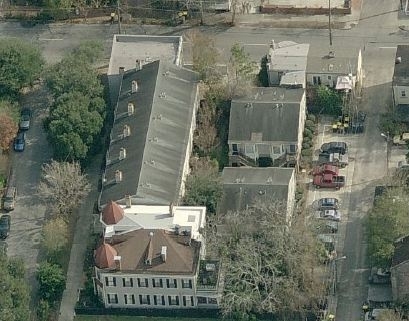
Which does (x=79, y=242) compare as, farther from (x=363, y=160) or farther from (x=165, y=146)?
(x=363, y=160)

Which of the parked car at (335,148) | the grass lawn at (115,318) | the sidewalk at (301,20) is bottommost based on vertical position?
the grass lawn at (115,318)

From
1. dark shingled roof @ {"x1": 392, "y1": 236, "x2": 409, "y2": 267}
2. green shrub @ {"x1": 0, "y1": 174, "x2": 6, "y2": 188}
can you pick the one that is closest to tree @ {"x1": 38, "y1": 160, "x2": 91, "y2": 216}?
green shrub @ {"x1": 0, "y1": 174, "x2": 6, "y2": 188}

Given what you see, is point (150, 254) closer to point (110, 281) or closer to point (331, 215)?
point (110, 281)

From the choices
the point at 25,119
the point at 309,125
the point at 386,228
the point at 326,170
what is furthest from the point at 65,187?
the point at 386,228

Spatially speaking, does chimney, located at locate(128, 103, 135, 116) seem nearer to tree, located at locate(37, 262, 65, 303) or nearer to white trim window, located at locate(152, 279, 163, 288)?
tree, located at locate(37, 262, 65, 303)

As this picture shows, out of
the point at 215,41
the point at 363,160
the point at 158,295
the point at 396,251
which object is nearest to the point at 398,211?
the point at 396,251

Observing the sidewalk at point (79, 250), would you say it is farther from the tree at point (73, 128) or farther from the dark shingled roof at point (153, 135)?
the dark shingled roof at point (153, 135)

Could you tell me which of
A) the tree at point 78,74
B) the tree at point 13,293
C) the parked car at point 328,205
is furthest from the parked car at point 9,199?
the parked car at point 328,205
